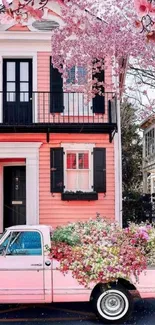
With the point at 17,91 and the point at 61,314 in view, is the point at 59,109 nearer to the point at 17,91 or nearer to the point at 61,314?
the point at 17,91

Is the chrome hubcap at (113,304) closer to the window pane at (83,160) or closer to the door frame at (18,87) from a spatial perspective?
the window pane at (83,160)

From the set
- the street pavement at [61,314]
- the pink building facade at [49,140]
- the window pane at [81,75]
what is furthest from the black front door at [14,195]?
the street pavement at [61,314]

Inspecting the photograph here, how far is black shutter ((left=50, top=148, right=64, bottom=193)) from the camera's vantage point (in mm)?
13547

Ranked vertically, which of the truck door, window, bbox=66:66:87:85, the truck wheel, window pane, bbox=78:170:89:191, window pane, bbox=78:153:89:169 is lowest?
the truck wheel

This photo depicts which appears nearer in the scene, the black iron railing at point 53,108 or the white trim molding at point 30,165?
the white trim molding at point 30,165

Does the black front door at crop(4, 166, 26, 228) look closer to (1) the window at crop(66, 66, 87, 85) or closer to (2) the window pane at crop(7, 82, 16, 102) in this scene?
(2) the window pane at crop(7, 82, 16, 102)

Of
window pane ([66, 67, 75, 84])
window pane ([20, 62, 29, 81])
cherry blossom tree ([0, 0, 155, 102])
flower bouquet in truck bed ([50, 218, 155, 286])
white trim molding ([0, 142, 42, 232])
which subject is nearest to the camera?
flower bouquet in truck bed ([50, 218, 155, 286])

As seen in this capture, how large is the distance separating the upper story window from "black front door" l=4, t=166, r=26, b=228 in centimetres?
1608

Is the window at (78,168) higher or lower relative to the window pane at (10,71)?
lower

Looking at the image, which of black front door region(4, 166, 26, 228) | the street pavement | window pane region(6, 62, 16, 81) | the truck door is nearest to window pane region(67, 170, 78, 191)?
black front door region(4, 166, 26, 228)

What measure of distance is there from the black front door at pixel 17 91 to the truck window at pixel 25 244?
744 centimetres

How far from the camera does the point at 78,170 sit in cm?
1379

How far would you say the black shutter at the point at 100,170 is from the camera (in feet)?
44.6

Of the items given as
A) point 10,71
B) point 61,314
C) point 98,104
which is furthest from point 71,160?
point 61,314
